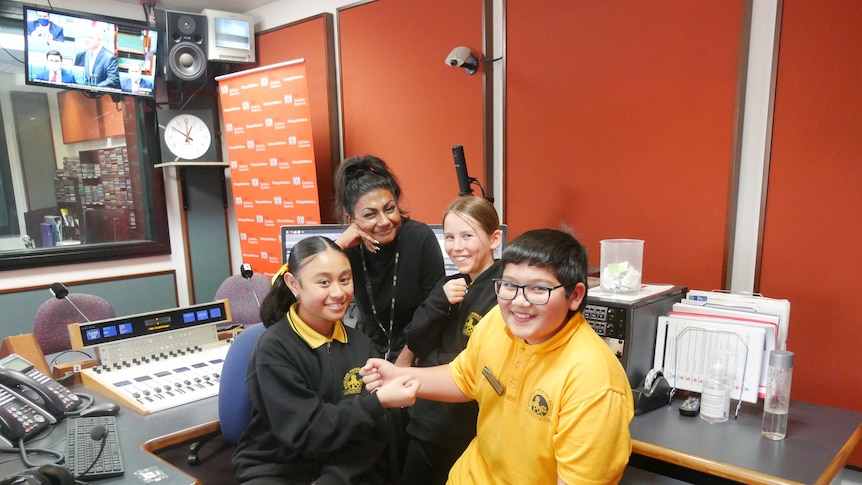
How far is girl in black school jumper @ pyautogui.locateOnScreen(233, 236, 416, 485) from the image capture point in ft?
4.86

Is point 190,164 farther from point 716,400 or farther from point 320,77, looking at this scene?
point 716,400

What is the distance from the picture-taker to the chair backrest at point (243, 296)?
11.2 ft

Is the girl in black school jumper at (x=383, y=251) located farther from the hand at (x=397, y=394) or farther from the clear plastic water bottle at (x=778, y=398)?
the clear plastic water bottle at (x=778, y=398)

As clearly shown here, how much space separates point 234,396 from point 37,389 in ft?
2.04

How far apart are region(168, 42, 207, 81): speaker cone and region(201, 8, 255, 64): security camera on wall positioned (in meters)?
0.09

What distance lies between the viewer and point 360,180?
2068 mm

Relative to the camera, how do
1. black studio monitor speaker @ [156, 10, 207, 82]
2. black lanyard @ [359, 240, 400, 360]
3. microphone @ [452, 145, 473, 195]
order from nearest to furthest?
1. black lanyard @ [359, 240, 400, 360]
2. microphone @ [452, 145, 473, 195]
3. black studio monitor speaker @ [156, 10, 207, 82]

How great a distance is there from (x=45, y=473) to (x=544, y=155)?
8.59 feet

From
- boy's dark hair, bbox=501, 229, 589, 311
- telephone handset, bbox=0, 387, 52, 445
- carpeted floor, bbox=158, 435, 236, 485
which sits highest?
boy's dark hair, bbox=501, 229, 589, 311

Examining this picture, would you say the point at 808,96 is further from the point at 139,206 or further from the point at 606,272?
the point at 139,206

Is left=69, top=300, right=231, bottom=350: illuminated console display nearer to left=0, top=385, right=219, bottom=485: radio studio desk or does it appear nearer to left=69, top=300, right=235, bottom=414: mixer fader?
left=69, top=300, right=235, bottom=414: mixer fader

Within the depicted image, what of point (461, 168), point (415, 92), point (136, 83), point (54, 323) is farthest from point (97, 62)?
point (461, 168)

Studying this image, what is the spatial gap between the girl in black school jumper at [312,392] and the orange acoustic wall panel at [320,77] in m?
2.74

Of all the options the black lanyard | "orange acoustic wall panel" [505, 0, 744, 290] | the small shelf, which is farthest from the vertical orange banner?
the black lanyard
